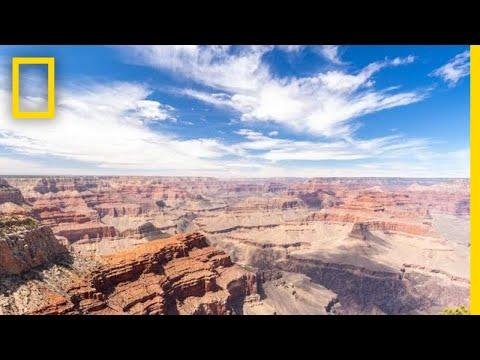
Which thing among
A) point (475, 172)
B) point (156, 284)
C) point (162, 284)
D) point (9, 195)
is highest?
point (475, 172)

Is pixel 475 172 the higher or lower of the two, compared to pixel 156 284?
higher

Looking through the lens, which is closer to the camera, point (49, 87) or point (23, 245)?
point (49, 87)

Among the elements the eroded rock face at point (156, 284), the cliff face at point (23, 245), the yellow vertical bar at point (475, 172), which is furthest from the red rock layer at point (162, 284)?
the yellow vertical bar at point (475, 172)

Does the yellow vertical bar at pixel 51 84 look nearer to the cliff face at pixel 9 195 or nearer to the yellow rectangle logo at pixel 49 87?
the yellow rectangle logo at pixel 49 87

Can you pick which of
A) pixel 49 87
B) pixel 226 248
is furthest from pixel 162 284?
pixel 226 248

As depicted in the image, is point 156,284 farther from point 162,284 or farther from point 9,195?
point 9,195
